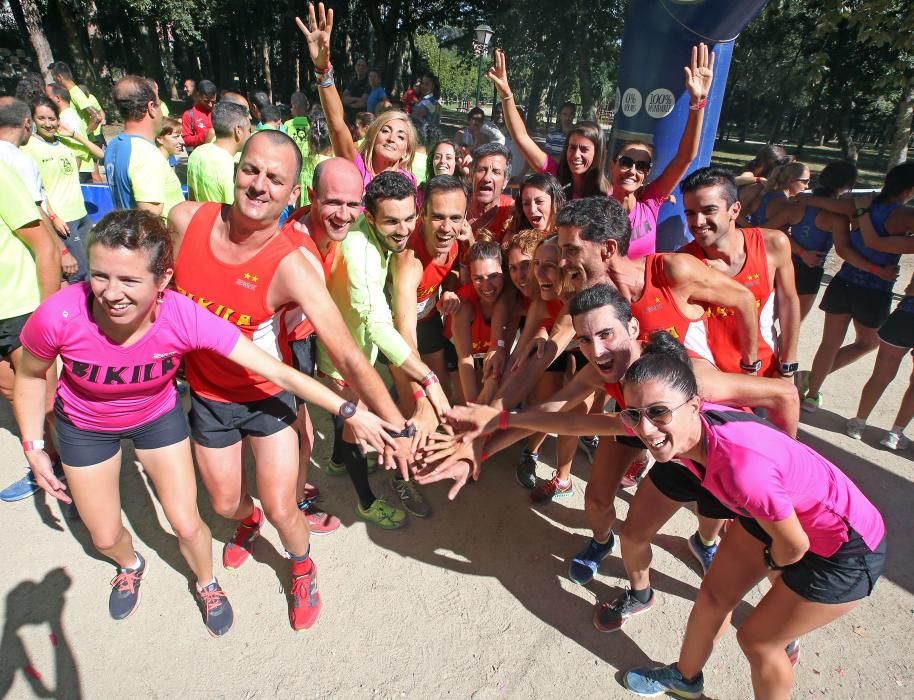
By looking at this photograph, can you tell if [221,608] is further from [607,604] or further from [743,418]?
[743,418]

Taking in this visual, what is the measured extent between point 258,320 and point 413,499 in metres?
1.72

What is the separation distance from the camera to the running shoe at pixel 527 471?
12.4ft

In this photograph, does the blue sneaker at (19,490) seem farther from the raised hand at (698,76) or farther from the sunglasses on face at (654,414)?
the raised hand at (698,76)

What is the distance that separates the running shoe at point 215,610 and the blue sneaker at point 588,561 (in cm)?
178

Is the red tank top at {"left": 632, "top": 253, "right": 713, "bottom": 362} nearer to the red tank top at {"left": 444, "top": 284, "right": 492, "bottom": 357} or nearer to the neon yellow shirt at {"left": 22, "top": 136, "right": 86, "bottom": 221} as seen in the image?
the red tank top at {"left": 444, "top": 284, "right": 492, "bottom": 357}

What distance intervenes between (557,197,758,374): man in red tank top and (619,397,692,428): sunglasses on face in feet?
2.69


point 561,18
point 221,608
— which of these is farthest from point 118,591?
point 561,18

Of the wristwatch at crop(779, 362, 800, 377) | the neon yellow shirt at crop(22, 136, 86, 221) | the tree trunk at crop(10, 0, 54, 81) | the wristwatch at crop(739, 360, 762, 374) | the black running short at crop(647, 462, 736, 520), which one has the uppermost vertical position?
the tree trunk at crop(10, 0, 54, 81)

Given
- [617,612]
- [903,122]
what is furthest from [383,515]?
[903,122]

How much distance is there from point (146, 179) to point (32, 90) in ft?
10.1

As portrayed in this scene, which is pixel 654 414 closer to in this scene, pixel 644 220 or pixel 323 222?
pixel 323 222

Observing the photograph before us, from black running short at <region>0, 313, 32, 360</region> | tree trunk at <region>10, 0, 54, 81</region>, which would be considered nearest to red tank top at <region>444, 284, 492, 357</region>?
black running short at <region>0, 313, 32, 360</region>

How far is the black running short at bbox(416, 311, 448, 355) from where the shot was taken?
3580mm

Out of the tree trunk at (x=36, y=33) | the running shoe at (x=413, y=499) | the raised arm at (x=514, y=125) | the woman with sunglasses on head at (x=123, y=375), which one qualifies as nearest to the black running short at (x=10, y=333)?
the woman with sunglasses on head at (x=123, y=375)
